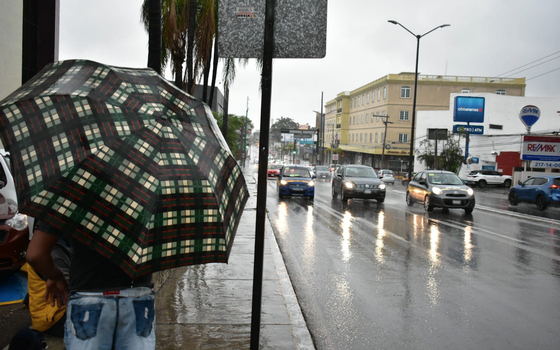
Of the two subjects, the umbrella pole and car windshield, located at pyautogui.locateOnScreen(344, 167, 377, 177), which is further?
car windshield, located at pyautogui.locateOnScreen(344, 167, 377, 177)

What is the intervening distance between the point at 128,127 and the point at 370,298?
16.0 ft

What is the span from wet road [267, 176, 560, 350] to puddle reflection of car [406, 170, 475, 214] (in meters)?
3.17

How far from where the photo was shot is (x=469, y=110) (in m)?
52.1

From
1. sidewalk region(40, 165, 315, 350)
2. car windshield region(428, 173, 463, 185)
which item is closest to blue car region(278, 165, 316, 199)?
car windshield region(428, 173, 463, 185)

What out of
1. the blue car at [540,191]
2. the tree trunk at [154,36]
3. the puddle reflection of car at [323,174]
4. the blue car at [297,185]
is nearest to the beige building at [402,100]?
the puddle reflection of car at [323,174]

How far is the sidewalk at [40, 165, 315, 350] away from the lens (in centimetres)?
462

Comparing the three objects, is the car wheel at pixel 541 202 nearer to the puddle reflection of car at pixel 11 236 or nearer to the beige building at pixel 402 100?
the puddle reflection of car at pixel 11 236

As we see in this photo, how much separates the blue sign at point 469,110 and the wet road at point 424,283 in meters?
40.1

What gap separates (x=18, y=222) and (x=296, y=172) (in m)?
18.7

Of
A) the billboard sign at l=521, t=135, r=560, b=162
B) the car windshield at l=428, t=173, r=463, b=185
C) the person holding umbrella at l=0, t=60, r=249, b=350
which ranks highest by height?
the billboard sign at l=521, t=135, r=560, b=162

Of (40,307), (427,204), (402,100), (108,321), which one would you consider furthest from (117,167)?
(402,100)

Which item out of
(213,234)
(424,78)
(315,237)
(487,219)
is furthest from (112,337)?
(424,78)

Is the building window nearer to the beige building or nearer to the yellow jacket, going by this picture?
the beige building

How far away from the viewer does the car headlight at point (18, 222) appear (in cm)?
606
